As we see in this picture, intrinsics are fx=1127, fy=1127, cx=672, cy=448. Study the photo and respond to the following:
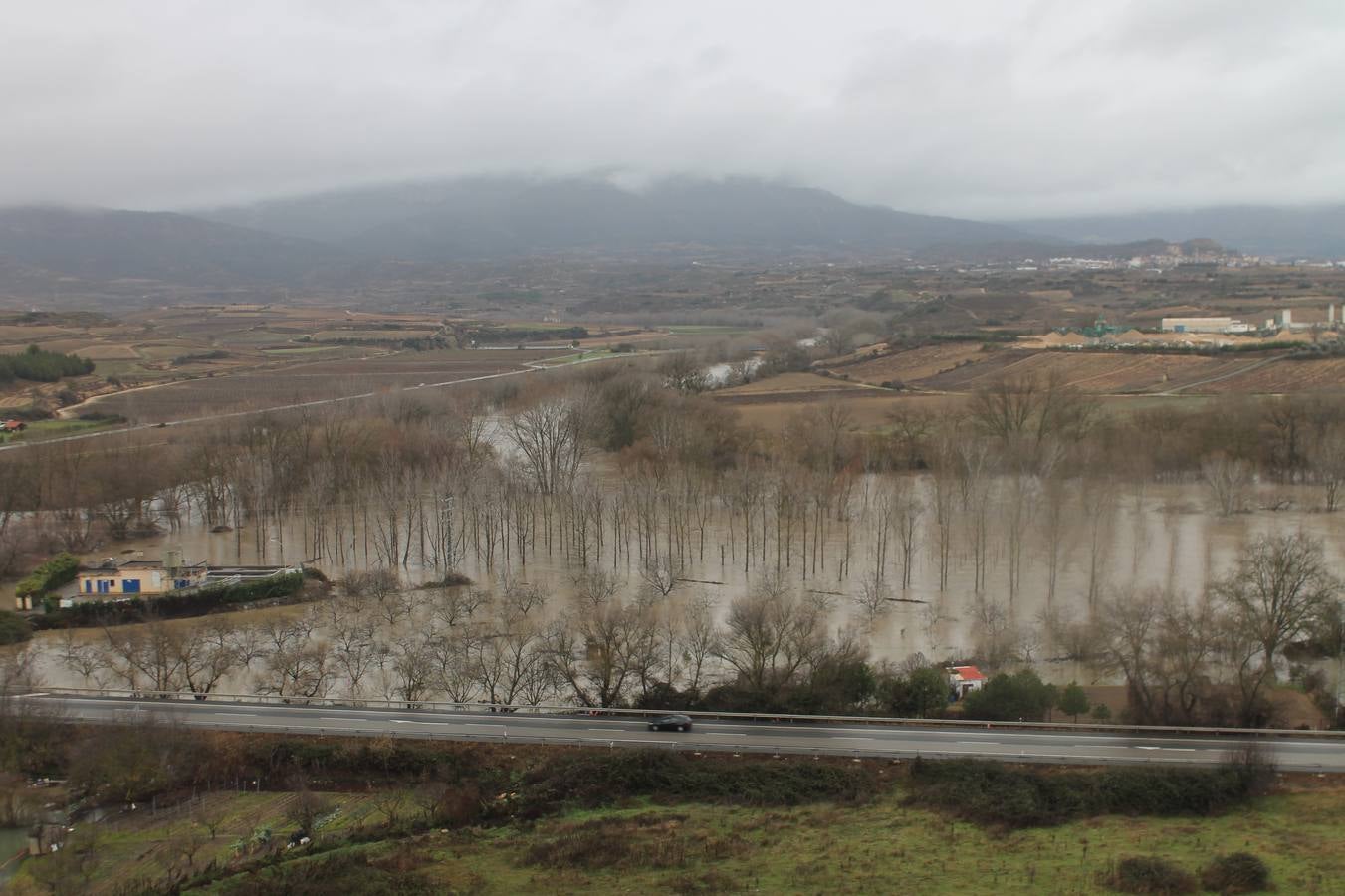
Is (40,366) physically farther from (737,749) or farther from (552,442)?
(737,749)

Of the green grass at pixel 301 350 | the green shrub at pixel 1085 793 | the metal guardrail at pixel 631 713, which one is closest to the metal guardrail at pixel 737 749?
the green shrub at pixel 1085 793

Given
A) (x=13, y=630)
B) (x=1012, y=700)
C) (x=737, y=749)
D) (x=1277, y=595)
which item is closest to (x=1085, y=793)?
(x=1012, y=700)

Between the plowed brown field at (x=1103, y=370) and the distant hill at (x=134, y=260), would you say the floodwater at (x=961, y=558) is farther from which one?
the distant hill at (x=134, y=260)

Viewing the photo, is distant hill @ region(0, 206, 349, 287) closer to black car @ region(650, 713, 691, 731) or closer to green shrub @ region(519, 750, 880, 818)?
black car @ region(650, 713, 691, 731)

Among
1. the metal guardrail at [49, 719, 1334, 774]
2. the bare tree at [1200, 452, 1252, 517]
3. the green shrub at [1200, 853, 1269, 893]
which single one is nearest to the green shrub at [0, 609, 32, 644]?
the metal guardrail at [49, 719, 1334, 774]

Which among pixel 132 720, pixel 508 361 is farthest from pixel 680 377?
pixel 132 720
